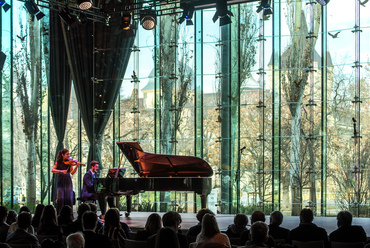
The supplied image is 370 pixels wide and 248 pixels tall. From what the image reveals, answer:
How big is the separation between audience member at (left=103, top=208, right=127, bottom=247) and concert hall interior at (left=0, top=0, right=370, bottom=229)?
12.6 feet

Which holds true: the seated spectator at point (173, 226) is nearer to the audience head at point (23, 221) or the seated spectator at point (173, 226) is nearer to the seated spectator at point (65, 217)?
the audience head at point (23, 221)

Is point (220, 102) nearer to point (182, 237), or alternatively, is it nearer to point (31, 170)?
point (31, 170)

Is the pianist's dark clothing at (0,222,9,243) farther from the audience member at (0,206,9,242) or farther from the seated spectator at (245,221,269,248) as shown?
the seated spectator at (245,221,269,248)

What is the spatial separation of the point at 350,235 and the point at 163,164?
4.37 m

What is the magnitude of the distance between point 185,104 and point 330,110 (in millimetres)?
3305

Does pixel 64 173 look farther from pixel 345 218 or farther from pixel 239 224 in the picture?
pixel 345 218

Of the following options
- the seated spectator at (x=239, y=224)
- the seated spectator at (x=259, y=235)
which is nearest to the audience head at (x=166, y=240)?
the seated spectator at (x=259, y=235)

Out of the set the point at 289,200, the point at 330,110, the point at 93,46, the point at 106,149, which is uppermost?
the point at 93,46

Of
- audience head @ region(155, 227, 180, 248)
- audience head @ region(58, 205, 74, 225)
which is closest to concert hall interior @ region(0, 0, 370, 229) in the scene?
audience head @ region(58, 205, 74, 225)

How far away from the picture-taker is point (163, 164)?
8.52 metres

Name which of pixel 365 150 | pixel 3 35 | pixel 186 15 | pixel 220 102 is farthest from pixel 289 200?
pixel 3 35

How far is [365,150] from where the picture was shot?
9867 mm

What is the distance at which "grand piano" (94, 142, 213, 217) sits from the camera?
827cm

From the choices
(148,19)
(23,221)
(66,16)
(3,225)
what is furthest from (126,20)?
(23,221)
